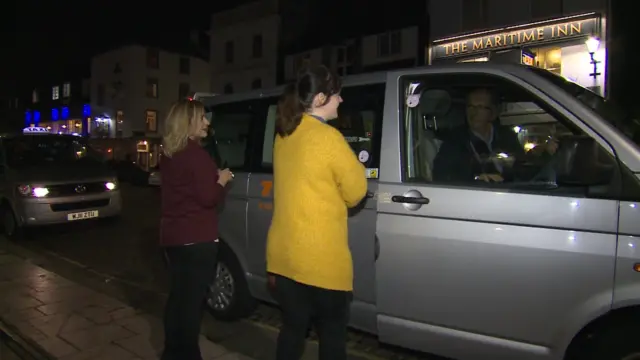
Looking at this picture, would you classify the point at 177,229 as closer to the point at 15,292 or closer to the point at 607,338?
the point at 607,338

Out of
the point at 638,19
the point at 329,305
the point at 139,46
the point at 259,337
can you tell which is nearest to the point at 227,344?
the point at 259,337

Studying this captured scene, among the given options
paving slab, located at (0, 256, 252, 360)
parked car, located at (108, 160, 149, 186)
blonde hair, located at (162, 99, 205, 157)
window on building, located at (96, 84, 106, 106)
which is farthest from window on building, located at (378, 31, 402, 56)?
window on building, located at (96, 84, 106, 106)

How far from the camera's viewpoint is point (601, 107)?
2922mm

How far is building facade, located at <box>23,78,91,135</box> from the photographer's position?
161ft

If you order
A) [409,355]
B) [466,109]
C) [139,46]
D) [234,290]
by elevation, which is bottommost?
[409,355]

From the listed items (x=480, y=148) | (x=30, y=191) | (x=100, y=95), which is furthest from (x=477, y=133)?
(x=100, y=95)

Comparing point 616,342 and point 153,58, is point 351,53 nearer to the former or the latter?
point 153,58

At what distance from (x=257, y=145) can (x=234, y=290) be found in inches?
51.4

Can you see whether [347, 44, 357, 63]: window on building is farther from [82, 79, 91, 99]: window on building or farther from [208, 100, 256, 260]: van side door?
[82, 79, 91, 99]: window on building

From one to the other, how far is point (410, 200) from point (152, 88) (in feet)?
140

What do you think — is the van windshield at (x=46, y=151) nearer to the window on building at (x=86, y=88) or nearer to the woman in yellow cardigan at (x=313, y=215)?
the woman in yellow cardigan at (x=313, y=215)

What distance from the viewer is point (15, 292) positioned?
557cm

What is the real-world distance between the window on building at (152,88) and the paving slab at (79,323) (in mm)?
38545

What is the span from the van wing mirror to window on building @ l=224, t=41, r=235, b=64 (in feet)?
114
